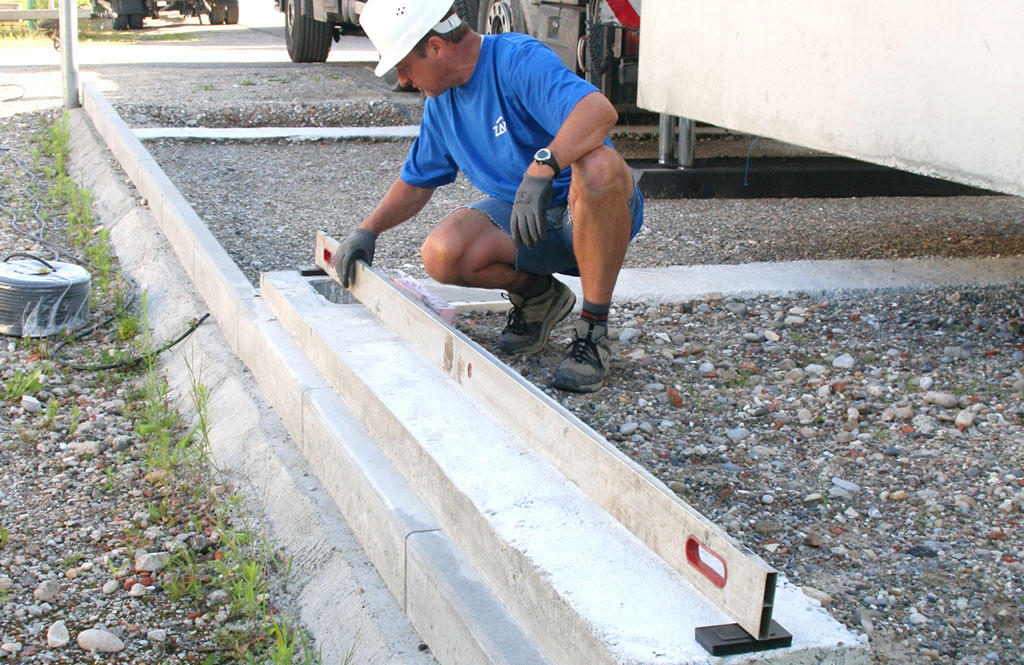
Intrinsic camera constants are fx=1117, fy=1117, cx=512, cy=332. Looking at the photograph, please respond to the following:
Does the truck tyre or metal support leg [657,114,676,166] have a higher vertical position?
the truck tyre

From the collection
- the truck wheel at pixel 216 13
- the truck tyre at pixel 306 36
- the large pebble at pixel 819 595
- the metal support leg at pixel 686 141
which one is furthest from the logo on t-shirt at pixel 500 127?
the truck wheel at pixel 216 13

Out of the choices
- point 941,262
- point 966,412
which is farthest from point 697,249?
point 966,412

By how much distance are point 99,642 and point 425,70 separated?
1.93 metres

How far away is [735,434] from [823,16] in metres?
2.43

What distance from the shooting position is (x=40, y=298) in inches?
184

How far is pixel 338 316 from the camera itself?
12.7ft

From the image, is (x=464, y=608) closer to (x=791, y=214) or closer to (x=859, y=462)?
(x=859, y=462)

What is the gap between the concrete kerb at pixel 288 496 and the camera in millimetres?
2559

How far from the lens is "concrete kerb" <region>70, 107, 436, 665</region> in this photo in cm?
256

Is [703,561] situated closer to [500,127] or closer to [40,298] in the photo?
[500,127]

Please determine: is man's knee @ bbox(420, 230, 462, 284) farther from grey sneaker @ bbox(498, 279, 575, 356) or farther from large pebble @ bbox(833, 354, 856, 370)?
large pebble @ bbox(833, 354, 856, 370)

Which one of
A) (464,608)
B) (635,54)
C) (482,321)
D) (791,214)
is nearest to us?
(464,608)

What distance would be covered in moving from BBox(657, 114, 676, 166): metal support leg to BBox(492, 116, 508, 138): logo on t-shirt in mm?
3285

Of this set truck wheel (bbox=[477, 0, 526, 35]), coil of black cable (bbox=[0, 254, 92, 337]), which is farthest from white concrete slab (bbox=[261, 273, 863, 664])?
truck wheel (bbox=[477, 0, 526, 35])
